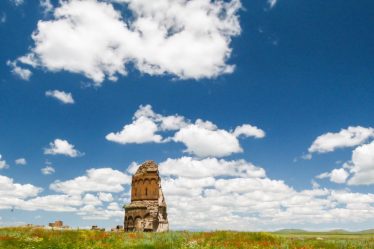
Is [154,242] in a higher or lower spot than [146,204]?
lower

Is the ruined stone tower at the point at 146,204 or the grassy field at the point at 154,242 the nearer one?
the grassy field at the point at 154,242

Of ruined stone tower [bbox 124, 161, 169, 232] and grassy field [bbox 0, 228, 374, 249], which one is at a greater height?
ruined stone tower [bbox 124, 161, 169, 232]

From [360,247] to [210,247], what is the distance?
959cm

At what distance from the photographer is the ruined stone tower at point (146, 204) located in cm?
5078

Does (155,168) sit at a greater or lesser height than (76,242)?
greater

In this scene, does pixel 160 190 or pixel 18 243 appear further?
pixel 160 190

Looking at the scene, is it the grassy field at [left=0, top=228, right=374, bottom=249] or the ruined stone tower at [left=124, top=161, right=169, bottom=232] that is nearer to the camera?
the grassy field at [left=0, top=228, right=374, bottom=249]

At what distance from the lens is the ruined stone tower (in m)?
50.8

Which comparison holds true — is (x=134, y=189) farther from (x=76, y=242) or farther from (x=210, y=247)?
(x=210, y=247)

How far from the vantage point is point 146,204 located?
5197 centimetres

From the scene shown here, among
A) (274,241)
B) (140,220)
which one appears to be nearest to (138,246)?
(274,241)

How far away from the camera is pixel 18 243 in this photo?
2197 centimetres

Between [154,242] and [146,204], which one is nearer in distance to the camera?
[154,242]

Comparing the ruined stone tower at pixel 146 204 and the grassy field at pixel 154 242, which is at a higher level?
the ruined stone tower at pixel 146 204
